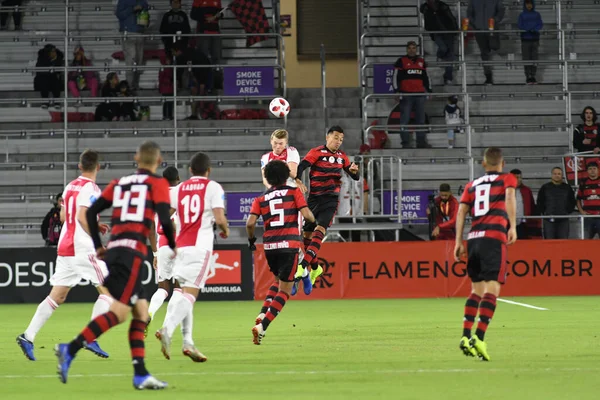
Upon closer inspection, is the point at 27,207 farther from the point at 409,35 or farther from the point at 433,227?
the point at 409,35

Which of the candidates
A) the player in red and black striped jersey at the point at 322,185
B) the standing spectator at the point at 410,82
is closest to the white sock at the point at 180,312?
the player in red and black striped jersey at the point at 322,185

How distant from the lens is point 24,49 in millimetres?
27953

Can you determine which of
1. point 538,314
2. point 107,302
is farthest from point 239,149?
point 107,302

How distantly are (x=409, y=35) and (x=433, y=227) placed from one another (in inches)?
316

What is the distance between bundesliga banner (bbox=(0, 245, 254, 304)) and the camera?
2139 cm

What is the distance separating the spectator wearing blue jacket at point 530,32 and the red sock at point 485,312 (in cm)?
1844

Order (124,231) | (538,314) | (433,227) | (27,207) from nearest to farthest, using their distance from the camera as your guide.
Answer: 1. (124,231)
2. (538,314)
3. (433,227)
4. (27,207)

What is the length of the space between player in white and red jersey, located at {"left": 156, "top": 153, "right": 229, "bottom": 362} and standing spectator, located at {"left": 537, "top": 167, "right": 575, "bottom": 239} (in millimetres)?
13911

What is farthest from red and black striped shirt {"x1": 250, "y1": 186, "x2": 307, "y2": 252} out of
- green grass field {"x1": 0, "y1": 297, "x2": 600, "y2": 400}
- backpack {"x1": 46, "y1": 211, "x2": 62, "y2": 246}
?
backpack {"x1": 46, "y1": 211, "x2": 62, "y2": 246}

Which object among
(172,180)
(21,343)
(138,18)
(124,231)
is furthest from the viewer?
(138,18)

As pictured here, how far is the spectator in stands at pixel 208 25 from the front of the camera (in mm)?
26703

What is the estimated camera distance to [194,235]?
1006cm

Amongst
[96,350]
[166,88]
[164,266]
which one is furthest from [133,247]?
[166,88]

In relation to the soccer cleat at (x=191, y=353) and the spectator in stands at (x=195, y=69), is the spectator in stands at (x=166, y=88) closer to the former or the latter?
the spectator in stands at (x=195, y=69)
